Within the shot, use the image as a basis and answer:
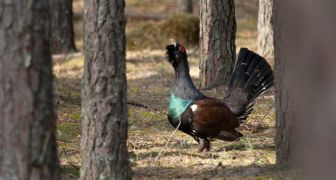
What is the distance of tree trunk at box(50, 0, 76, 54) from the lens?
59.4ft

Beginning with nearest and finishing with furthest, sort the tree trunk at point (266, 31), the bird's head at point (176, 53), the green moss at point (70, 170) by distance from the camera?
the green moss at point (70, 170) < the bird's head at point (176, 53) < the tree trunk at point (266, 31)

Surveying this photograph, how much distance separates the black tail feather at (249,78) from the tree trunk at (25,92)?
182 inches

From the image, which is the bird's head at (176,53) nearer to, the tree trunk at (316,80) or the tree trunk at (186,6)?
the tree trunk at (316,80)

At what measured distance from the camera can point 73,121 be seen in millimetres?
11406

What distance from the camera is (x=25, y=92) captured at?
570 cm

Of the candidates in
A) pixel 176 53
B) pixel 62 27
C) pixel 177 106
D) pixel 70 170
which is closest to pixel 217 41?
pixel 176 53

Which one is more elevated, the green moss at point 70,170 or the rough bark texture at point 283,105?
the rough bark texture at point 283,105

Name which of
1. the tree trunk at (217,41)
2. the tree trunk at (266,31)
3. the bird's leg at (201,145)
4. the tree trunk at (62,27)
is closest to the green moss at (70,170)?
the bird's leg at (201,145)

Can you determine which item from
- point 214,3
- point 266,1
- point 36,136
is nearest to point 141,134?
point 214,3

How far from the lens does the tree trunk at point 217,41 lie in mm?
13008

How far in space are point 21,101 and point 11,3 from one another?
0.69 m

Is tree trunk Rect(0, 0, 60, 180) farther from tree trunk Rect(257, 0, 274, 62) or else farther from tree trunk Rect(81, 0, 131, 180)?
tree trunk Rect(257, 0, 274, 62)

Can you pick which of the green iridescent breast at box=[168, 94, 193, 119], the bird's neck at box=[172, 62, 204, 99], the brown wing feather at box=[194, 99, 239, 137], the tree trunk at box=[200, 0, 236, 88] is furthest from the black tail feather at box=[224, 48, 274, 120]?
the tree trunk at box=[200, 0, 236, 88]

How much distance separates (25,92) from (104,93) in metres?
1.23
